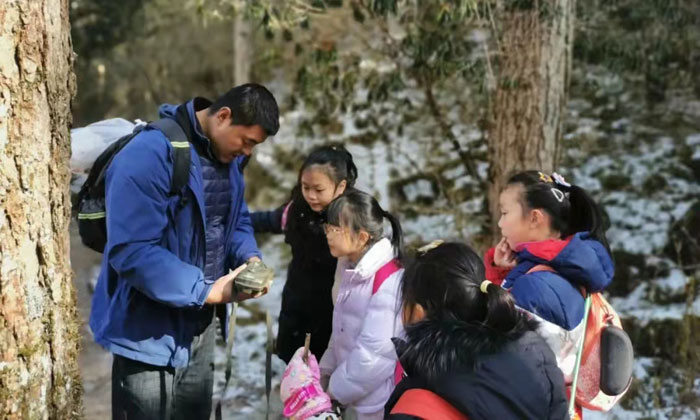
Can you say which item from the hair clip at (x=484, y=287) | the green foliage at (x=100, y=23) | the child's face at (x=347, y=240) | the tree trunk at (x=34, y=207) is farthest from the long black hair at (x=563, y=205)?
the green foliage at (x=100, y=23)

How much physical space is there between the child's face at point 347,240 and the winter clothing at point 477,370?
1.08 m

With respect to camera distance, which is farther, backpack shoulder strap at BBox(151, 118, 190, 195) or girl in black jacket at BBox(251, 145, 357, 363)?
girl in black jacket at BBox(251, 145, 357, 363)

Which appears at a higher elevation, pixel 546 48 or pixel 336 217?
pixel 546 48

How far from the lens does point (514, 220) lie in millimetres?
2912

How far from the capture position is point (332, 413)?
312 centimetres

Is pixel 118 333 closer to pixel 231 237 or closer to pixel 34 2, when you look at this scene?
pixel 231 237

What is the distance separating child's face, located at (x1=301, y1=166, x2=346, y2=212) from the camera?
139 inches

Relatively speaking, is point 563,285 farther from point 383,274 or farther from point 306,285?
point 306,285

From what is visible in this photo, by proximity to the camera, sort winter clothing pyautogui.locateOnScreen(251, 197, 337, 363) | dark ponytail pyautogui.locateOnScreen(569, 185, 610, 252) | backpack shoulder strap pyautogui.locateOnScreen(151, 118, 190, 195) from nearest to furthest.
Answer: backpack shoulder strap pyautogui.locateOnScreen(151, 118, 190, 195) → dark ponytail pyautogui.locateOnScreen(569, 185, 610, 252) → winter clothing pyautogui.locateOnScreen(251, 197, 337, 363)

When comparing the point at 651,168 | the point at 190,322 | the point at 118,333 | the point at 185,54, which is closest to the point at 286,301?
the point at 190,322

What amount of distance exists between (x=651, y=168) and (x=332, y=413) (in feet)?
22.6

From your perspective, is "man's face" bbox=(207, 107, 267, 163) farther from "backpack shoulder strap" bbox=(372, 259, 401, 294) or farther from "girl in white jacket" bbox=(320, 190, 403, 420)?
"backpack shoulder strap" bbox=(372, 259, 401, 294)

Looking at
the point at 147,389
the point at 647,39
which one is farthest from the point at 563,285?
the point at 647,39

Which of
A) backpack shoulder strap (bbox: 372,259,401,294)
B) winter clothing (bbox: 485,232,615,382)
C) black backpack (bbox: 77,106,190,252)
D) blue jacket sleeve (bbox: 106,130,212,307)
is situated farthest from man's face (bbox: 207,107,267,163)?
winter clothing (bbox: 485,232,615,382)
